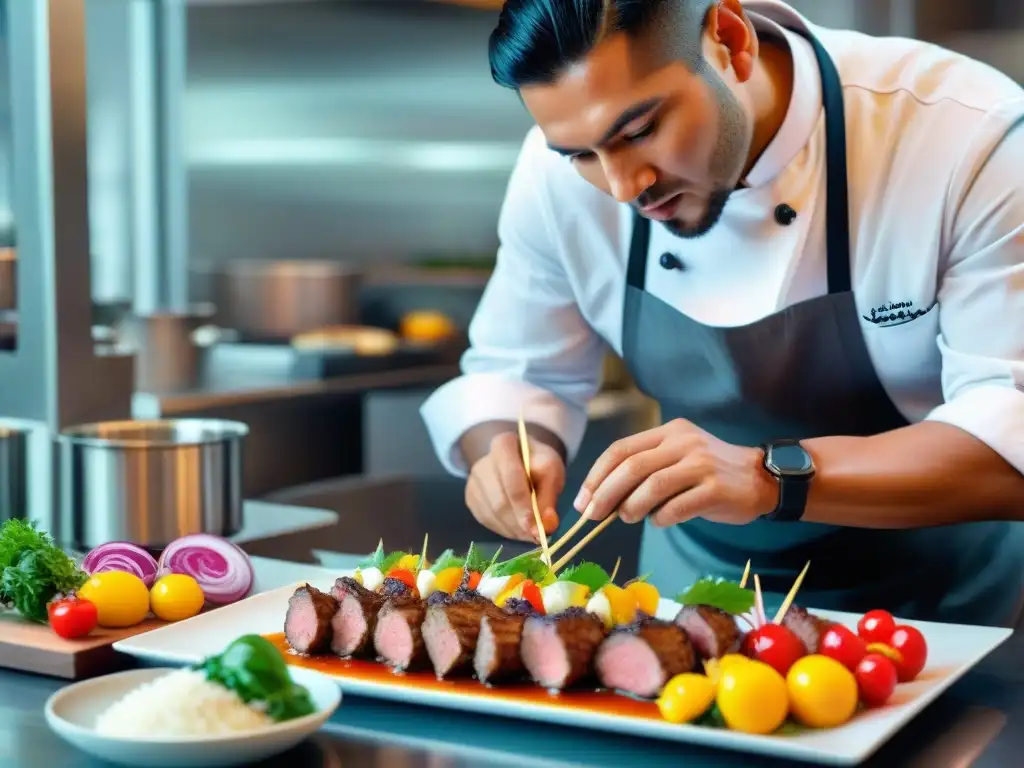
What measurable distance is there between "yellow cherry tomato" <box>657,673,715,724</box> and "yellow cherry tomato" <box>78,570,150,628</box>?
70 centimetres

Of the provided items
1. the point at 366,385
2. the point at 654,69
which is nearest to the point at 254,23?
the point at 366,385

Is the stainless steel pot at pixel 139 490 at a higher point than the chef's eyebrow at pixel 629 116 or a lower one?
lower

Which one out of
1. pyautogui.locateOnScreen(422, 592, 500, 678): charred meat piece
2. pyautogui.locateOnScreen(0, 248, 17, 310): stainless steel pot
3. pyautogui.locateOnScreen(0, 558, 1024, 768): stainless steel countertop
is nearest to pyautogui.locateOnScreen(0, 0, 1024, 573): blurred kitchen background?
pyautogui.locateOnScreen(0, 248, 17, 310): stainless steel pot

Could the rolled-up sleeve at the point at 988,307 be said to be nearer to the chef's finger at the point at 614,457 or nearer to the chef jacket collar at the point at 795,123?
the chef jacket collar at the point at 795,123

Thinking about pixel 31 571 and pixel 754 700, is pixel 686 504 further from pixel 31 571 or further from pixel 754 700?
pixel 31 571

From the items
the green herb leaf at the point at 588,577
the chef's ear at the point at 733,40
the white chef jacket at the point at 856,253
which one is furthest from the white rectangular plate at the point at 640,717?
the chef's ear at the point at 733,40

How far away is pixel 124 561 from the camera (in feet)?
5.68

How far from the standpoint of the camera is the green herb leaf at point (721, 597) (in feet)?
4.88

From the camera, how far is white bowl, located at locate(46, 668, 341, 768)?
1.12m

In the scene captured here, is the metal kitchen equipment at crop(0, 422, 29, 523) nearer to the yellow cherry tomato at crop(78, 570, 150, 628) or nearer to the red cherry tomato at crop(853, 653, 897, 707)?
the yellow cherry tomato at crop(78, 570, 150, 628)

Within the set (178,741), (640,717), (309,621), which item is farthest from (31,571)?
(640,717)

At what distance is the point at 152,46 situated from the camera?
4.48 metres

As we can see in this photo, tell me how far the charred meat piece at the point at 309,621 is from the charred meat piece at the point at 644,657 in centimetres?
33

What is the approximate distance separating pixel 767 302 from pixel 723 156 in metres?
0.32
